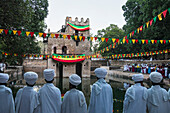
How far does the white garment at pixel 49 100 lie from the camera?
11.5 ft

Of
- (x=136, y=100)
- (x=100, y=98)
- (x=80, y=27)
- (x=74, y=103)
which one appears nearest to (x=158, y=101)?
(x=136, y=100)

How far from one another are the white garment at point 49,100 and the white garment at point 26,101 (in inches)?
4.8

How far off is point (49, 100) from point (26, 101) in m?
Answer: 0.48

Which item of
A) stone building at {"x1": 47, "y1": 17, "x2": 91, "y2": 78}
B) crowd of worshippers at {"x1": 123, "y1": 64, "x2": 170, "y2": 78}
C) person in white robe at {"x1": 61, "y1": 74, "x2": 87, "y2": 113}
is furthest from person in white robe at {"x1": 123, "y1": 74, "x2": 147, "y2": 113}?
stone building at {"x1": 47, "y1": 17, "x2": 91, "y2": 78}

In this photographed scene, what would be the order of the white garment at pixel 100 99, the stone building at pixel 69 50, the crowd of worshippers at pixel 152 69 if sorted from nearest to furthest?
the white garment at pixel 100 99 < the crowd of worshippers at pixel 152 69 < the stone building at pixel 69 50

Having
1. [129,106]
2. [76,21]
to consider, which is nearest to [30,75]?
[129,106]

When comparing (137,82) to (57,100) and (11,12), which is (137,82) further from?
(11,12)

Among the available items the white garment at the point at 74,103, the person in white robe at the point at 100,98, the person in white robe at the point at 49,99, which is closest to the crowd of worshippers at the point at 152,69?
the person in white robe at the point at 100,98

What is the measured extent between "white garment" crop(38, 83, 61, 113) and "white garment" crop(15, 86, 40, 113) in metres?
0.12

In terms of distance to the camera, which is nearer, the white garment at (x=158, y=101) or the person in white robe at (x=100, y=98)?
the white garment at (x=158, y=101)

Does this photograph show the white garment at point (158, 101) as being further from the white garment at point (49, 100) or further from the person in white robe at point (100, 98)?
the white garment at point (49, 100)

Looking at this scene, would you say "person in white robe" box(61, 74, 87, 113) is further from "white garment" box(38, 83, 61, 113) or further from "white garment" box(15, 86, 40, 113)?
"white garment" box(15, 86, 40, 113)

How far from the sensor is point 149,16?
20.0 meters

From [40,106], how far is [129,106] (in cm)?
201
